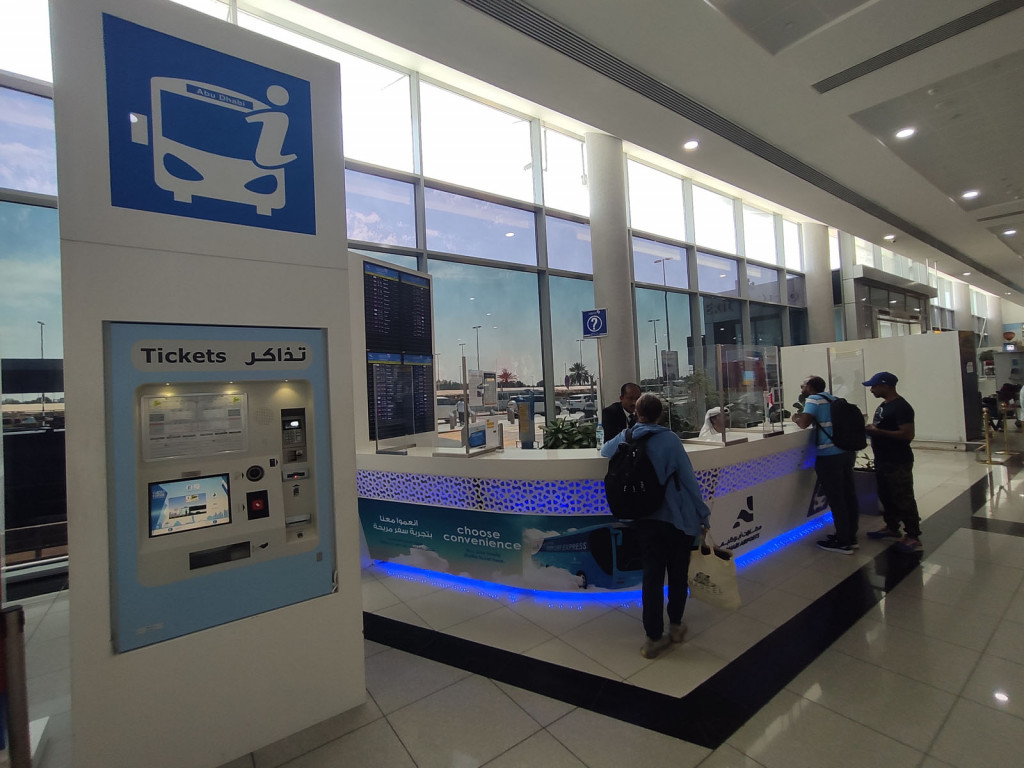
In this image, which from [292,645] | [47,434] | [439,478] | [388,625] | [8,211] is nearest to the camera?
[292,645]

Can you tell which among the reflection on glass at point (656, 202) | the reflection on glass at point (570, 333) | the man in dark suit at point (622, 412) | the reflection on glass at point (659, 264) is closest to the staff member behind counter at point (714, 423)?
the man in dark suit at point (622, 412)

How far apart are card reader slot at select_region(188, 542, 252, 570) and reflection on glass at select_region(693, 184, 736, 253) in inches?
411

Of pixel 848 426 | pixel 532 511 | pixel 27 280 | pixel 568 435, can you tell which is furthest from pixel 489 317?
pixel 27 280

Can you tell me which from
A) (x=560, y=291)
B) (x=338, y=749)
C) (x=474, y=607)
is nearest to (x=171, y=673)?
(x=338, y=749)

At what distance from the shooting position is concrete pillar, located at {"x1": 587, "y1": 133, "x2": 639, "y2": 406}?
7797 mm

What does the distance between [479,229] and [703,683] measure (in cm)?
634

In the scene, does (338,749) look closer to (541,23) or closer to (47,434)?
(47,434)

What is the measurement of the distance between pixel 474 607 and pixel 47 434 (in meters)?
4.34

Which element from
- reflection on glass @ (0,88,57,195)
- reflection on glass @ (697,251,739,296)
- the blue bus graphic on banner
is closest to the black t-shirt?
the blue bus graphic on banner

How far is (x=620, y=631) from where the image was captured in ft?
10.1

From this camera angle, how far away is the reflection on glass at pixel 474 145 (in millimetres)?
7039

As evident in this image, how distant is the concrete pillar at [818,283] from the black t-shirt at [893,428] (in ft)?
33.1

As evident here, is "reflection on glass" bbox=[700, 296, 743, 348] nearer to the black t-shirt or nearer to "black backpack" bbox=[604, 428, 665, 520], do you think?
the black t-shirt

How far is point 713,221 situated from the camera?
11266mm
